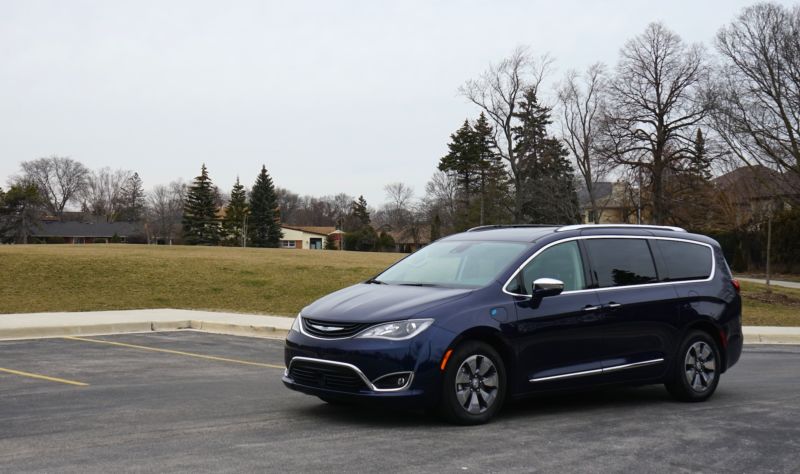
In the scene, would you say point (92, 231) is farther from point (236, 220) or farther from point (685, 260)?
point (685, 260)

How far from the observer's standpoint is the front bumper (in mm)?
6582

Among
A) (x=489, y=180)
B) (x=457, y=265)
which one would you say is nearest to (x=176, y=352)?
(x=457, y=265)

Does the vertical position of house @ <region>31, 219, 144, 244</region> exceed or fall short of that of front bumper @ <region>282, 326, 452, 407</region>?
it exceeds it

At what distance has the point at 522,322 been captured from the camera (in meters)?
7.23

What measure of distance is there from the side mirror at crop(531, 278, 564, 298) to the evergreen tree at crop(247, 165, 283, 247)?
9395 cm

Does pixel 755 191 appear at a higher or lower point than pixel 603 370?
higher

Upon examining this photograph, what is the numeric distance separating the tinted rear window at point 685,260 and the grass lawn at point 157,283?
1294 centimetres

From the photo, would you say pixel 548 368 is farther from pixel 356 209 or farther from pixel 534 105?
pixel 356 209

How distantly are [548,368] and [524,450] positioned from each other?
58.8 inches

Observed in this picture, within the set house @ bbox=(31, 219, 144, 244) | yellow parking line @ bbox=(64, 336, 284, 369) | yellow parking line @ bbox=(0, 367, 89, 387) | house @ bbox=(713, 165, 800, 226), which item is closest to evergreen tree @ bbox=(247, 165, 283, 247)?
house @ bbox=(31, 219, 144, 244)

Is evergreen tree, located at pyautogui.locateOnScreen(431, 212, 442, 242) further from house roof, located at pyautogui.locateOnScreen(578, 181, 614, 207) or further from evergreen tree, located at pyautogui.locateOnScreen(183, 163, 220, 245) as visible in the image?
evergreen tree, located at pyautogui.locateOnScreen(183, 163, 220, 245)

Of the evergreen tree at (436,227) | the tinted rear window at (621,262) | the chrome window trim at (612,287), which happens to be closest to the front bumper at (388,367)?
the chrome window trim at (612,287)

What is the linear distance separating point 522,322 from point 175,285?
19.8 m

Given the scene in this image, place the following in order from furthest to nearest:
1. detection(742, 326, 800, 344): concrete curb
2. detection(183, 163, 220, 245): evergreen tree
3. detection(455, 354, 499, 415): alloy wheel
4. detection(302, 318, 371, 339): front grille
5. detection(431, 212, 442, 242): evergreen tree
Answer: detection(431, 212, 442, 242): evergreen tree → detection(183, 163, 220, 245): evergreen tree → detection(742, 326, 800, 344): concrete curb → detection(455, 354, 499, 415): alloy wheel → detection(302, 318, 371, 339): front grille
